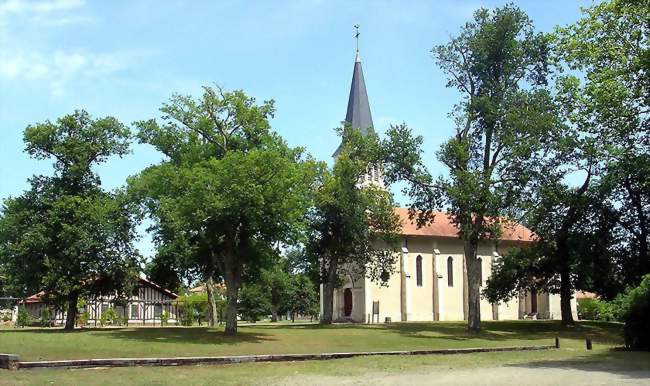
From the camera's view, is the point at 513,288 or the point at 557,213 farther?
the point at 513,288

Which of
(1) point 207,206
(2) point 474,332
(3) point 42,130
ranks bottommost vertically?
(2) point 474,332

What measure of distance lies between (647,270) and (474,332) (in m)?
13.0

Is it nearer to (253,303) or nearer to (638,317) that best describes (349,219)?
(638,317)

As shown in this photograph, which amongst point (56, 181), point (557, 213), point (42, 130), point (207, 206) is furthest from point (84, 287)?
point (557, 213)

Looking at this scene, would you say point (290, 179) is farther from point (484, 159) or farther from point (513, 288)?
point (513, 288)

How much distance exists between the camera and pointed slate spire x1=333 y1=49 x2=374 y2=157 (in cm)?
7062

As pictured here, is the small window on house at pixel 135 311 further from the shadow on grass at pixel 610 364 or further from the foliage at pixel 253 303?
the shadow on grass at pixel 610 364

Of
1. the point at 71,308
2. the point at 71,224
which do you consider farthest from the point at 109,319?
the point at 71,224

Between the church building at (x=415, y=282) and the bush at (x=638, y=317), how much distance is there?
38.4 metres

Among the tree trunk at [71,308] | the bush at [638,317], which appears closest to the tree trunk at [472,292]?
the bush at [638,317]

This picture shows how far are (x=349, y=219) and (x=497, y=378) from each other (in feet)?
112

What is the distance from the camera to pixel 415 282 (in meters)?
69.6

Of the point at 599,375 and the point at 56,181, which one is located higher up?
the point at 56,181

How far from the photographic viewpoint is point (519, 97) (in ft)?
140
